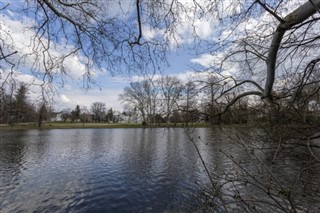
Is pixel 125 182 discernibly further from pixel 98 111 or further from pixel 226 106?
pixel 98 111

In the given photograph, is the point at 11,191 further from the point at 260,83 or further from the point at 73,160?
the point at 260,83

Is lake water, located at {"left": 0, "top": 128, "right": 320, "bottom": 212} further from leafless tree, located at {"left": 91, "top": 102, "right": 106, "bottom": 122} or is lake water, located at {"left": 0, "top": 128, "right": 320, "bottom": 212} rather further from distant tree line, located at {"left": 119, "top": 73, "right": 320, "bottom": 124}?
leafless tree, located at {"left": 91, "top": 102, "right": 106, "bottom": 122}

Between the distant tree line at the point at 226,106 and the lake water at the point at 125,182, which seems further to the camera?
the lake water at the point at 125,182

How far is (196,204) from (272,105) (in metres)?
5.10

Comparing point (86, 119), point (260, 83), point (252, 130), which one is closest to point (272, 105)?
point (260, 83)

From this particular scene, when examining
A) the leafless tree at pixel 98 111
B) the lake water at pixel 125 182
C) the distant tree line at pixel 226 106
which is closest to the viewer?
the distant tree line at pixel 226 106

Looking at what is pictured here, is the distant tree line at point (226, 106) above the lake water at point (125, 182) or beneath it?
above

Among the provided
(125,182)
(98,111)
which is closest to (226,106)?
(125,182)

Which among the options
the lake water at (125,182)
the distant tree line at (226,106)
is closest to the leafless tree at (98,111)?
the lake water at (125,182)

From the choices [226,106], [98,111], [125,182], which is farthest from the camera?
[98,111]

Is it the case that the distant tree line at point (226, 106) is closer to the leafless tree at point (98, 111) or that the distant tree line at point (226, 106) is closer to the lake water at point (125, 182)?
the lake water at point (125, 182)

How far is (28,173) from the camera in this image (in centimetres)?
1177

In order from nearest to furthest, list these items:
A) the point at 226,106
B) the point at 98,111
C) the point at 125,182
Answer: the point at 226,106, the point at 125,182, the point at 98,111

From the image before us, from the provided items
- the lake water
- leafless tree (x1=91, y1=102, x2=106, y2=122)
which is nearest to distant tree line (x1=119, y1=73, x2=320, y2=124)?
the lake water
